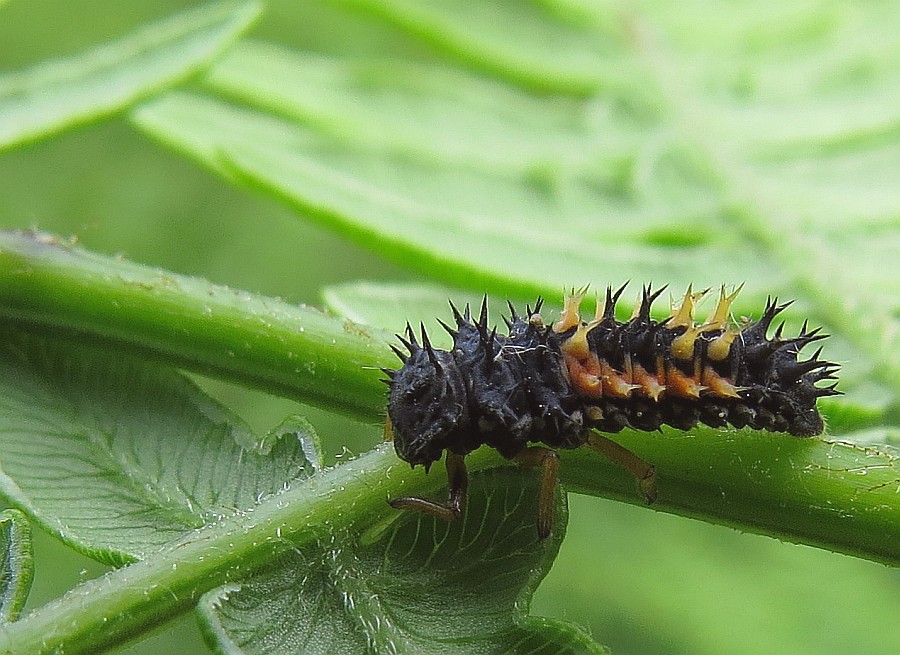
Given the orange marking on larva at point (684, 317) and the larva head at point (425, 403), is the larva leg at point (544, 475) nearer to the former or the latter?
the larva head at point (425, 403)

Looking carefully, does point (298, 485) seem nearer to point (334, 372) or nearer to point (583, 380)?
point (334, 372)

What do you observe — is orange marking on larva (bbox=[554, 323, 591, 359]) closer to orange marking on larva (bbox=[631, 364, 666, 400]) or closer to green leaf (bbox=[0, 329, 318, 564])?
orange marking on larva (bbox=[631, 364, 666, 400])

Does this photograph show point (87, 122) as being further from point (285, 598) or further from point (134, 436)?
point (285, 598)

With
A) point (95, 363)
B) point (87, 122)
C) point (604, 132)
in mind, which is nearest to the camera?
point (95, 363)

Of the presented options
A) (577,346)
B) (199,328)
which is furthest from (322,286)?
(577,346)

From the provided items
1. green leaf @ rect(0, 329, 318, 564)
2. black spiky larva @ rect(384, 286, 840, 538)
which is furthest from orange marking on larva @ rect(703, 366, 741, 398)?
green leaf @ rect(0, 329, 318, 564)

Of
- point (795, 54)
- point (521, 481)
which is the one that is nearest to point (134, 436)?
point (521, 481)
